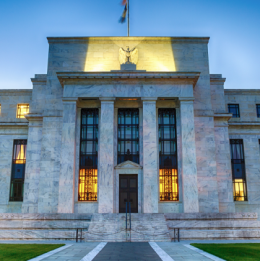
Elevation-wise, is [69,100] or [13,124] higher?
[69,100]

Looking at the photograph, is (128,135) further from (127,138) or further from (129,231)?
(129,231)

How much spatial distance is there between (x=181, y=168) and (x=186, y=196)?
9.85 ft

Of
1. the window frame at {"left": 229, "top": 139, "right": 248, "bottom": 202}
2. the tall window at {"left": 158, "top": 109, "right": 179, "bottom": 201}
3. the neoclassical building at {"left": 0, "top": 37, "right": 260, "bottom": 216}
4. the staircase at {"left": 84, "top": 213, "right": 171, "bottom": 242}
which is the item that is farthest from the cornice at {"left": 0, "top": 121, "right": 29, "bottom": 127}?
the window frame at {"left": 229, "top": 139, "right": 248, "bottom": 202}

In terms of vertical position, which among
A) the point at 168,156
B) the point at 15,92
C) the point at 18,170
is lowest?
the point at 18,170

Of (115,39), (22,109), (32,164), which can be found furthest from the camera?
(22,109)

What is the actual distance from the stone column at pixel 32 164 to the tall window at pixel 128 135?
9.03 metres

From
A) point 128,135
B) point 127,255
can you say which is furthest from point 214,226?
point 128,135

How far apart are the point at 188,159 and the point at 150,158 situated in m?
3.81

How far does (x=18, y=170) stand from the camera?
125 feet

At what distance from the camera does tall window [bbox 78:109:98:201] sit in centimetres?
3322

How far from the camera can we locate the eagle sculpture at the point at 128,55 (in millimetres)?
35750

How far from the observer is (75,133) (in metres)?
33.9

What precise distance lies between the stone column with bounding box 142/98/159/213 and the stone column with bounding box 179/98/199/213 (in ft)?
9.15

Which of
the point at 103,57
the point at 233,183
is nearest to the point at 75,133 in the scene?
the point at 103,57
